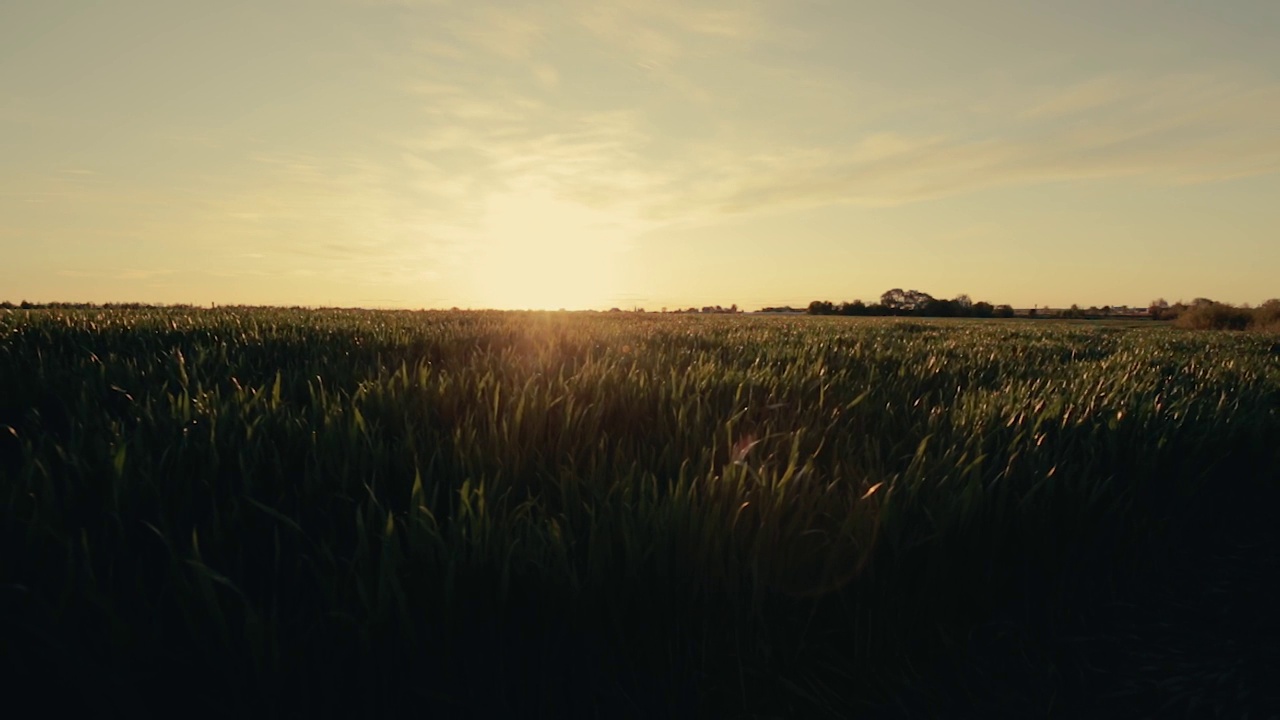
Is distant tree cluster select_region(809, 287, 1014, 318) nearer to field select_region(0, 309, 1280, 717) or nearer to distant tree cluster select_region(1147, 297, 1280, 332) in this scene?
distant tree cluster select_region(1147, 297, 1280, 332)

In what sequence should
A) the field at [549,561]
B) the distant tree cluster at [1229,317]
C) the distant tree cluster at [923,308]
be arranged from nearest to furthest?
1. the field at [549,561]
2. the distant tree cluster at [1229,317]
3. the distant tree cluster at [923,308]

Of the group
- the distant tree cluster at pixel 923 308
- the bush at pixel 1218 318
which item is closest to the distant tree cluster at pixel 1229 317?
the bush at pixel 1218 318

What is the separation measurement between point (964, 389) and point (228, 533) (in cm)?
422

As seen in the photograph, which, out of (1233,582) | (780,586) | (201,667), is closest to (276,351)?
(201,667)

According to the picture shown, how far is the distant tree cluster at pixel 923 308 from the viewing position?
73562 millimetres

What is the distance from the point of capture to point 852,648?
4.60 feet

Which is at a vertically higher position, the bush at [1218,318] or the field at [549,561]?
the bush at [1218,318]

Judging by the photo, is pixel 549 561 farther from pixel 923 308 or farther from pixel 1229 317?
pixel 923 308

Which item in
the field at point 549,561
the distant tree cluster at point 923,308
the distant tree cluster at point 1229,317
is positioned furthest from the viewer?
the distant tree cluster at point 923,308

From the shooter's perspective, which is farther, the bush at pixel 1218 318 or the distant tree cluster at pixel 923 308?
the distant tree cluster at pixel 923 308

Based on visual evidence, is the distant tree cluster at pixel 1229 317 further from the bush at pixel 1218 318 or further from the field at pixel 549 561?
the field at pixel 549 561

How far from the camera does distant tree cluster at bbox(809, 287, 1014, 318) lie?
73562mm

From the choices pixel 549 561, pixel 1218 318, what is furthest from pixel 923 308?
pixel 549 561

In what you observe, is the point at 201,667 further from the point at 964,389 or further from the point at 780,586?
the point at 964,389
